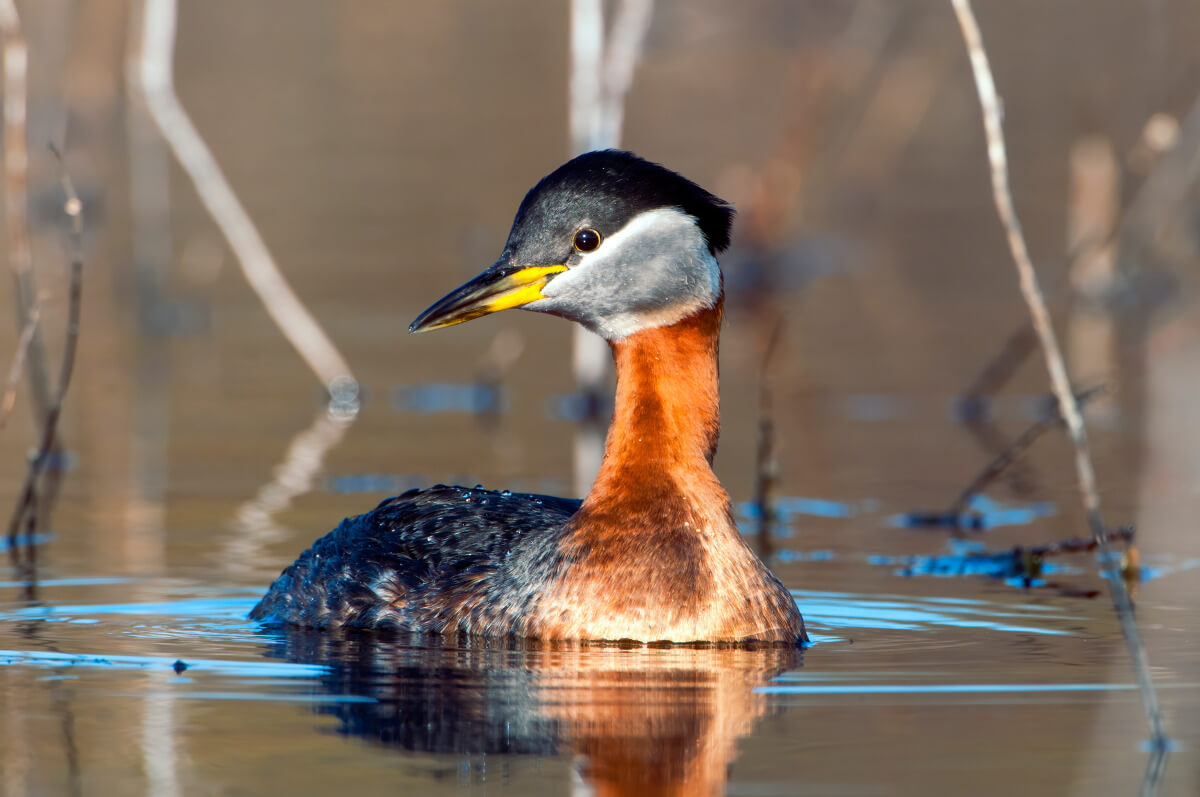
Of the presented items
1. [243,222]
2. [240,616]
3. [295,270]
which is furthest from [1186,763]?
[295,270]

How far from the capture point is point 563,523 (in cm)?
857

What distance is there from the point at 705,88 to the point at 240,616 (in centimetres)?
3114

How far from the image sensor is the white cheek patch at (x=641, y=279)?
330 inches

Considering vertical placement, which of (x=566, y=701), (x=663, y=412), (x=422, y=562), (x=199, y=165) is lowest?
(x=566, y=701)

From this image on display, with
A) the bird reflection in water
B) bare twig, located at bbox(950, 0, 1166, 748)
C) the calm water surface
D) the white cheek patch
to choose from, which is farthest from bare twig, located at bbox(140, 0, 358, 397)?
bare twig, located at bbox(950, 0, 1166, 748)

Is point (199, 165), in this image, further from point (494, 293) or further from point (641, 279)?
point (641, 279)

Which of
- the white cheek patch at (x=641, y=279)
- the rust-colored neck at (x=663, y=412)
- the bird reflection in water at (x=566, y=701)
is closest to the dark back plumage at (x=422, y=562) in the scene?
the bird reflection in water at (x=566, y=701)

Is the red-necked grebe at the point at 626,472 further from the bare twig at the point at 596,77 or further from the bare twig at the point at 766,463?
the bare twig at the point at 596,77

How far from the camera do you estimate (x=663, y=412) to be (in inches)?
332

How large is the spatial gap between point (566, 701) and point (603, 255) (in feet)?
6.90

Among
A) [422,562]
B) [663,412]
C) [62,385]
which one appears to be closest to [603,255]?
[663,412]

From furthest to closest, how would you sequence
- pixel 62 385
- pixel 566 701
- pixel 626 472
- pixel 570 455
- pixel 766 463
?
1. pixel 570 455
2. pixel 766 463
3. pixel 62 385
4. pixel 626 472
5. pixel 566 701

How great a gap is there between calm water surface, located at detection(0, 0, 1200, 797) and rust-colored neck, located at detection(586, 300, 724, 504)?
32.1 inches

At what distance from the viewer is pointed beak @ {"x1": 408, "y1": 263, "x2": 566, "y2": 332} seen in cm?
826
